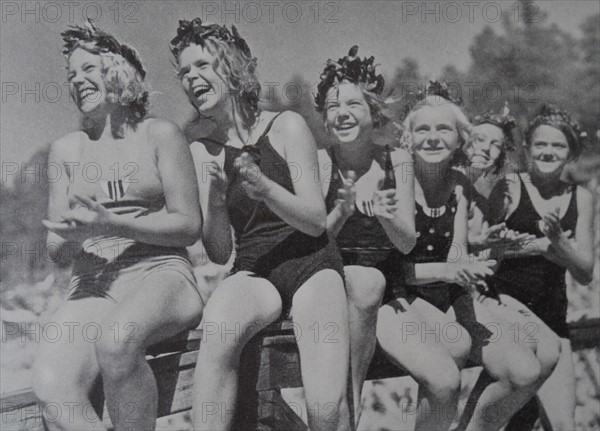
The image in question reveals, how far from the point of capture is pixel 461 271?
8.81 ft

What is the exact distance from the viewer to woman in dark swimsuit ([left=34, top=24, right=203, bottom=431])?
2.40 m

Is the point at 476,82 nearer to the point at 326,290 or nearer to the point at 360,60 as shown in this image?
the point at 360,60

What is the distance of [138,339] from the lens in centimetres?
241

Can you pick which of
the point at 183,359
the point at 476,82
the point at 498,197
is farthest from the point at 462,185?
the point at 183,359

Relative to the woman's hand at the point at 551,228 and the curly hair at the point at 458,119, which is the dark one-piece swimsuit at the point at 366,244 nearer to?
the curly hair at the point at 458,119

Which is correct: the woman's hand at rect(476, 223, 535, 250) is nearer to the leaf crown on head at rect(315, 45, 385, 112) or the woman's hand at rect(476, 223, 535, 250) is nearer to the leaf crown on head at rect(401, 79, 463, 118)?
the leaf crown on head at rect(401, 79, 463, 118)

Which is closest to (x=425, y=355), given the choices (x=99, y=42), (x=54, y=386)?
(x=54, y=386)

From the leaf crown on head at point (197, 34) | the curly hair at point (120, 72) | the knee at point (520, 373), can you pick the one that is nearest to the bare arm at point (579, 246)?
the knee at point (520, 373)

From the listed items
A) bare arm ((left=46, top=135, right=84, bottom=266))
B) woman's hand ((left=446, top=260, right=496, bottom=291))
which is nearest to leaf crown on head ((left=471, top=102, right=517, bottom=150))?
woman's hand ((left=446, top=260, right=496, bottom=291))

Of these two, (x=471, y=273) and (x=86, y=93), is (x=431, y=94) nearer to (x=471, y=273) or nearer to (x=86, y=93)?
(x=471, y=273)

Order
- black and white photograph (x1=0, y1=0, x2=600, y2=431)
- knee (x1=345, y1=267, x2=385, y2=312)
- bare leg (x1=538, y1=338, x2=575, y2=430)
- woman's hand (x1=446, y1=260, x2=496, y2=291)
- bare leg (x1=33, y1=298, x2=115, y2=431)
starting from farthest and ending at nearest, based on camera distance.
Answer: bare leg (x1=538, y1=338, x2=575, y2=430) < woman's hand (x1=446, y1=260, x2=496, y2=291) < knee (x1=345, y1=267, x2=385, y2=312) < black and white photograph (x1=0, y1=0, x2=600, y2=431) < bare leg (x1=33, y1=298, x2=115, y2=431)

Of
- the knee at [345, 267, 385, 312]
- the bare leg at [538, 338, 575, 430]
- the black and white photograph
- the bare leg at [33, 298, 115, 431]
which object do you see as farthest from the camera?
the bare leg at [538, 338, 575, 430]

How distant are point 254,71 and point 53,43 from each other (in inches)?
25.7

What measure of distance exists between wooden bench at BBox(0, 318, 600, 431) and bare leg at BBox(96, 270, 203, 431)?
0.15 feet
